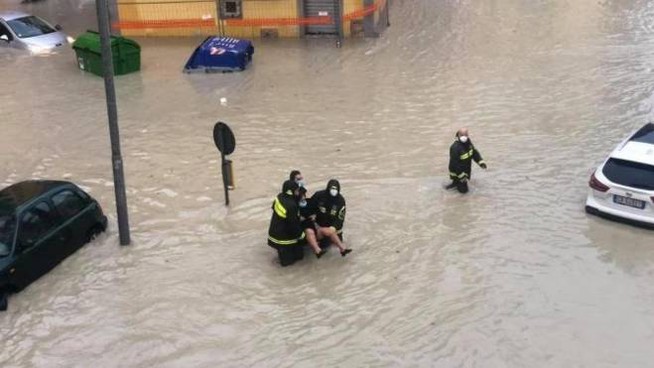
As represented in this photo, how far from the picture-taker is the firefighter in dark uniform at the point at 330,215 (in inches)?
420

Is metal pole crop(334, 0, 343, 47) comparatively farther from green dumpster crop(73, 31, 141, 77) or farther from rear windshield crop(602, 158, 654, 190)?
rear windshield crop(602, 158, 654, 190)

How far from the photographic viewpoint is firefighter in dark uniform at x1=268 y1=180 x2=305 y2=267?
10.4m

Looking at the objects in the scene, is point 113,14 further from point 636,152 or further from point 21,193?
point 636,152

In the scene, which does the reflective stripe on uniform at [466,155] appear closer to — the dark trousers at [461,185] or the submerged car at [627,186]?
the dark trousers at [461,185]

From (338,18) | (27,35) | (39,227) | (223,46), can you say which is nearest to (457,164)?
(39,227)

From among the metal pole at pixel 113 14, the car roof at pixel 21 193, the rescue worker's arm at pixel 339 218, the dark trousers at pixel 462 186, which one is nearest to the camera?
the car roof at pixel 21 193

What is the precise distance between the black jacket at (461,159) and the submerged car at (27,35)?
15416mm

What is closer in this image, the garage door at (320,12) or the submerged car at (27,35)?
the submerged car at (27,35)

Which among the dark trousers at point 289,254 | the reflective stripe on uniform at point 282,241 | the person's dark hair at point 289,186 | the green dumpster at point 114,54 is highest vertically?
the green dumpster at point 114,54

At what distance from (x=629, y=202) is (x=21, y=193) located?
29.5 ft

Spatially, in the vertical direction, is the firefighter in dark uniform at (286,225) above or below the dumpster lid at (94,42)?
below

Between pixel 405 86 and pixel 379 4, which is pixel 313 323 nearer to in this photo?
pixel 405 86

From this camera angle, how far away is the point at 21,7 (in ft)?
104

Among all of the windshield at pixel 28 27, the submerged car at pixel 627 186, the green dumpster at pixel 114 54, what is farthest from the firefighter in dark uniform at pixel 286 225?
the windshield at pixel 28 27
